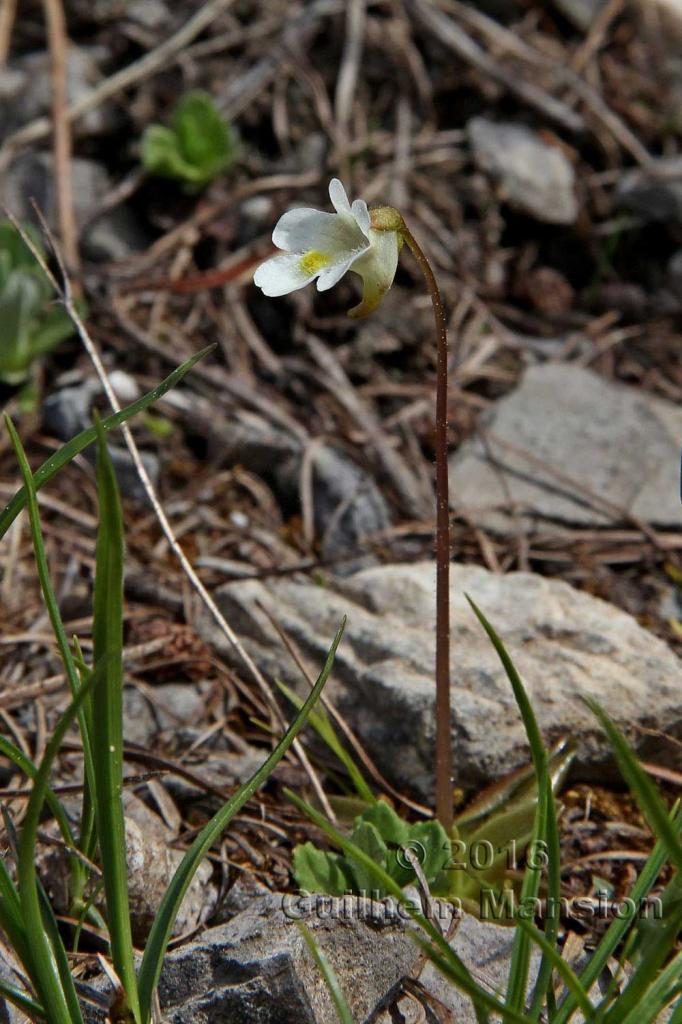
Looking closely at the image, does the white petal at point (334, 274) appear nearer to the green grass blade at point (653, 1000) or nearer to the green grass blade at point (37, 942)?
the green grass blade at point (37, 942)

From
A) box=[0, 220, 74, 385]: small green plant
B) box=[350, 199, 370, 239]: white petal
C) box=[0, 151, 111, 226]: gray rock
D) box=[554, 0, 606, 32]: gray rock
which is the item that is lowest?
box=[0, 220, 74, 385]: small green plant

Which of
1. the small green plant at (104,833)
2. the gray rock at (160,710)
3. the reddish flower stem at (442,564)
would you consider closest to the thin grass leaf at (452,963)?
the small green plant at (104,833)

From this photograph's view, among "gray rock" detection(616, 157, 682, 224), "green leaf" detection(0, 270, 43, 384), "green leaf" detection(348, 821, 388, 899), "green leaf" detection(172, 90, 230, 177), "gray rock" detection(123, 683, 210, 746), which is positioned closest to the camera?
"green leaf" detection(348, 821, 388, 899)

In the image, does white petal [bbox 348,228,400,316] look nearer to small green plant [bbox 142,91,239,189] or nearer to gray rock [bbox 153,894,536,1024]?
gray rock [bbox 153,894,536,1024]

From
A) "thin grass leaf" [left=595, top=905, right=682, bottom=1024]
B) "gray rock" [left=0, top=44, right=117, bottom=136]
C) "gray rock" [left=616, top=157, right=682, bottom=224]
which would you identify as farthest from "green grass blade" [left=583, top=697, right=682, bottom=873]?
"gray rock" [left=0, top=44, right=117, bottom=136]

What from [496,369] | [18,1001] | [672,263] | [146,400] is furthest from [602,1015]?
[672,263]

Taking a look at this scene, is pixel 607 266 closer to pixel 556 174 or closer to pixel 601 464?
pixel 556 174

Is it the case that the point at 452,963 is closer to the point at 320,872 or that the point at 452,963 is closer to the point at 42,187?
the point at 320,872
